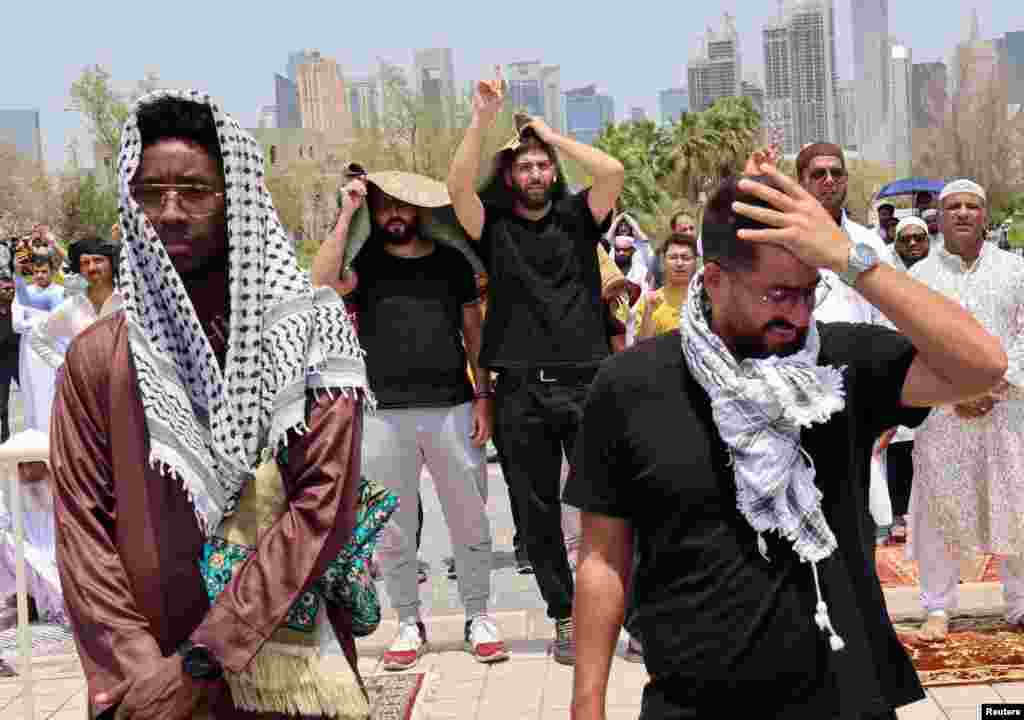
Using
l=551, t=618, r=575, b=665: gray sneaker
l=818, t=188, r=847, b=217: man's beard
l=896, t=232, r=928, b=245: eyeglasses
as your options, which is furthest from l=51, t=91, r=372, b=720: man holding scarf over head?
l=896, t=232, r=928, b=245: eyeglasses

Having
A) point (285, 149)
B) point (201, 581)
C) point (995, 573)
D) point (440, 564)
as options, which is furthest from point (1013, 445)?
point (285, 149)

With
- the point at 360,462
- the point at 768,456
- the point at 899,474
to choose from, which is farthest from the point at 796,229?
the point at 899,474

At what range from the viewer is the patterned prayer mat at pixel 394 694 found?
18.2 feet

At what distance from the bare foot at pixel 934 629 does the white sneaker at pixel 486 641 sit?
6.00 ft

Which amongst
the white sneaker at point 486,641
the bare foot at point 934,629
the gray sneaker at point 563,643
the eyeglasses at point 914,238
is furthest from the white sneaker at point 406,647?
the eyeglasses at point 914,238

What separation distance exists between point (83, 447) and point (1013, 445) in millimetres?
4530

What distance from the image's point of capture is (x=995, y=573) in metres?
7.35

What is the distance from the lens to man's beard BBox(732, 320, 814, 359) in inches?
104

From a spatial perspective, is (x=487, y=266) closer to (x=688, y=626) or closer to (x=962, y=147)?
(x=688, y=626)

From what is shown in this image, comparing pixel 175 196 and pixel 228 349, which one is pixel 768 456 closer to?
pixel 228 349

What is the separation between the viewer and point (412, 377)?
6234 millimetres

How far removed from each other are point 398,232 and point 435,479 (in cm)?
113

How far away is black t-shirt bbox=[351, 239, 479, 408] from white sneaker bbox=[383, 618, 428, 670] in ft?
3.34

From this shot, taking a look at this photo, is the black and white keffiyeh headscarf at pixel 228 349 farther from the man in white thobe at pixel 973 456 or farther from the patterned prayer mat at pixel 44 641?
the patterned prayer mat at pixel 44 641
